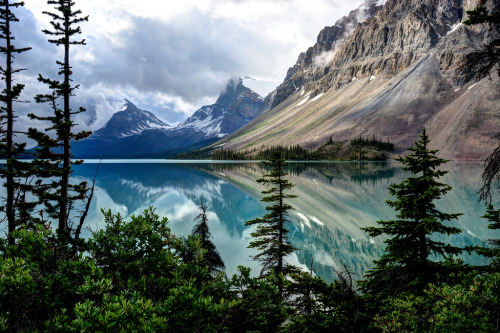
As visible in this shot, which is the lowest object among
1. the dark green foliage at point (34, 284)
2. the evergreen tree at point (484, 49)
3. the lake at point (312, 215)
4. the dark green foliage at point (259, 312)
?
the lake at point (312, 215)

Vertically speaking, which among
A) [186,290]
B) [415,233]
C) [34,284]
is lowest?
[415,233]

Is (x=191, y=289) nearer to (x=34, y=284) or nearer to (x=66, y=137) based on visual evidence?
(x=34, y=284)

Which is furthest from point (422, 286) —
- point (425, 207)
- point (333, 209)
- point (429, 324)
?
point (333, 209)

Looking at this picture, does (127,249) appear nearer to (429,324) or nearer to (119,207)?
(429,324)

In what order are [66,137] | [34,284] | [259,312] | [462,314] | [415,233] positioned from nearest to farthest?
[34,284], [462,314], [259,312], [415,233], [66,137]

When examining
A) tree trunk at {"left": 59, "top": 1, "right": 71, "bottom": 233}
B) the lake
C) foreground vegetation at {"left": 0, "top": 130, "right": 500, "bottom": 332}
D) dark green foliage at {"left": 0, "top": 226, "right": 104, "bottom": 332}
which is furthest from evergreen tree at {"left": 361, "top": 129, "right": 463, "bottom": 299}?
tree trunk at {"left": 59, "top": 1, "right": 71, "bottom": 233}

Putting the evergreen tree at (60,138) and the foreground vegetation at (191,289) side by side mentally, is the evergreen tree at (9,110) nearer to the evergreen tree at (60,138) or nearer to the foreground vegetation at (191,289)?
the evergreen tree at (60,138)

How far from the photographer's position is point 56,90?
51.1ft

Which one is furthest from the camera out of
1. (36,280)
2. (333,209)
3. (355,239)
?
(333,209)

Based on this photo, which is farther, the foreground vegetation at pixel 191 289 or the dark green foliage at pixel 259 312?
the dark green foliage at pixel 259 312

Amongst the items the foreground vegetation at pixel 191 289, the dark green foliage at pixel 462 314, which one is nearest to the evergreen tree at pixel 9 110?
the foreground vegetation at pixel 191 289

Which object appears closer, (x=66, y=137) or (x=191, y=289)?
(x=191, y=289)

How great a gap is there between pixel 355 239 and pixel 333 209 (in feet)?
47.9

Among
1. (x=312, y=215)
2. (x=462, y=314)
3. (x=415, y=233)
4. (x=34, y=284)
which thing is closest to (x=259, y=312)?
(x=462, y=314)
